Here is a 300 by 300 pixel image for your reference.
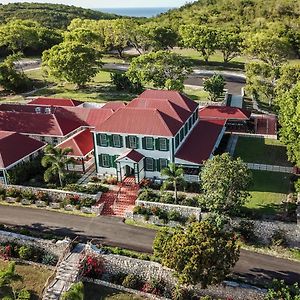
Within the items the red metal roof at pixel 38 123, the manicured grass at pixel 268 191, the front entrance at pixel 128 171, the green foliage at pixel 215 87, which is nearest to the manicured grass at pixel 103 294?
the manicured grass at pixel 268 191

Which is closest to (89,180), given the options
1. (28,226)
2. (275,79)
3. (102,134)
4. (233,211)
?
(102,134)

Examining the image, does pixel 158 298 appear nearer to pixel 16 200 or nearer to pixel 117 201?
pixel 117 201

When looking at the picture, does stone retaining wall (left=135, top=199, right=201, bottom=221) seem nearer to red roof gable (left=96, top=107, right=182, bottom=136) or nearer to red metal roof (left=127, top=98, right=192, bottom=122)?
red roof gable (left=96, top=107, right=182, bottom=136)

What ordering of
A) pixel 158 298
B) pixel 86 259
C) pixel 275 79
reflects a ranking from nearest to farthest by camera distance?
pixel 158 298
pixel 86 259
pixel 275 79

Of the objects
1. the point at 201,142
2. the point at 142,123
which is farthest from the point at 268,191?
the point at 142,123

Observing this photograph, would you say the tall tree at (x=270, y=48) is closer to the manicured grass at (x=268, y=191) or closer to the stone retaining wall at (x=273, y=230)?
the manicured grass at (x=268, y=191)

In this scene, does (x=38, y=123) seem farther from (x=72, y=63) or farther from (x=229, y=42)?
(x=229, y=42)
